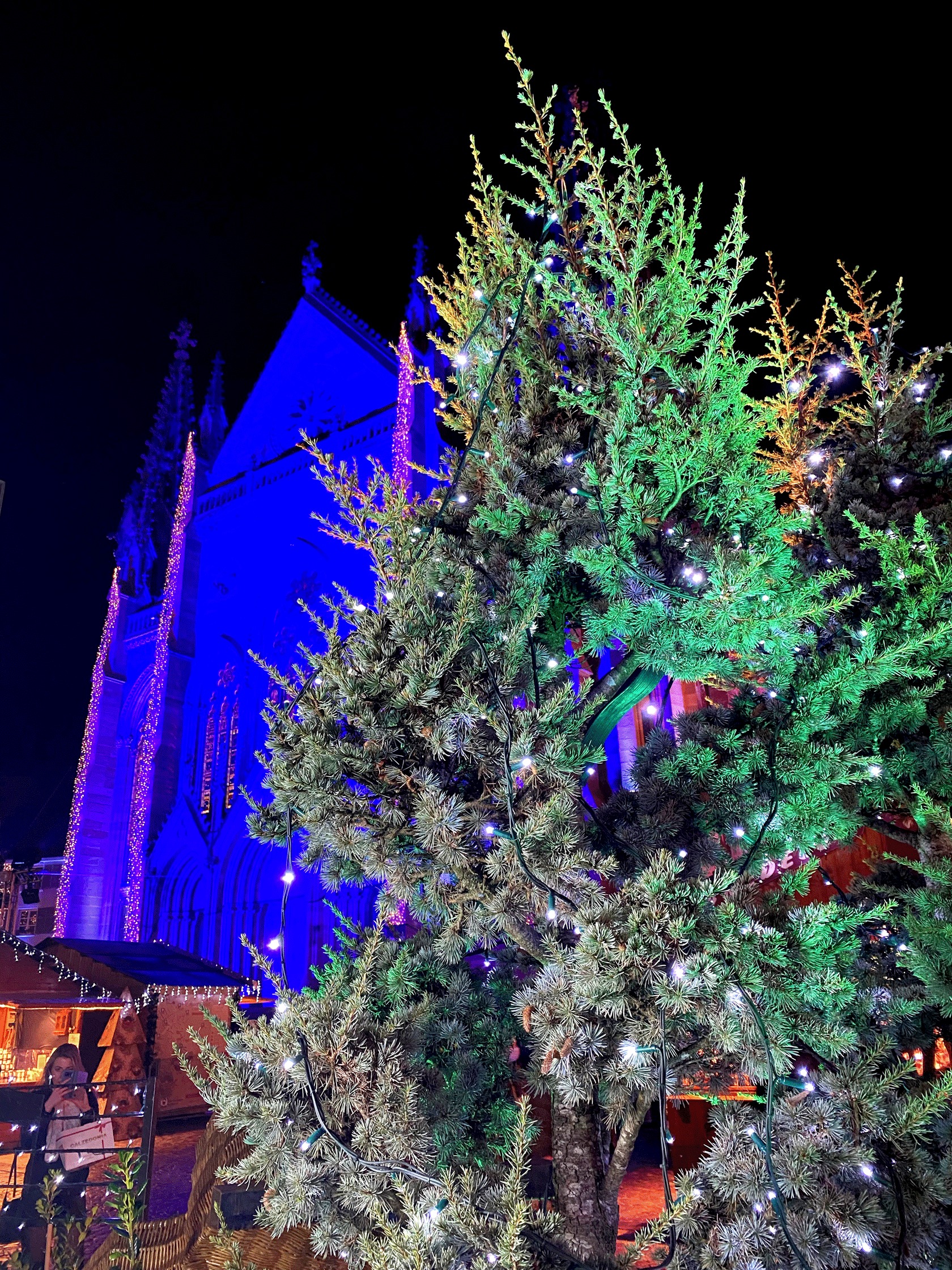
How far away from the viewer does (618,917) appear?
2305 mm

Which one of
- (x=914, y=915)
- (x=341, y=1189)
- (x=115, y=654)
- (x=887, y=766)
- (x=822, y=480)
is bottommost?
(x=341, y=1189)

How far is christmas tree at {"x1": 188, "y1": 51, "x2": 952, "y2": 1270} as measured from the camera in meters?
2.25

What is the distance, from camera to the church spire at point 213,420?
2067 centimetres

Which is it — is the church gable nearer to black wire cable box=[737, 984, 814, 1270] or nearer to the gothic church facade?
the gothic church facade

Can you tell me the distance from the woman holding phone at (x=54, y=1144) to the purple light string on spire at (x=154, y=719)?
9305 mm

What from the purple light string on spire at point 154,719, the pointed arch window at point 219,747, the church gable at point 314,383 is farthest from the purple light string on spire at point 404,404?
the purple light string on spire at point 154,719

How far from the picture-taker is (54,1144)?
620cm

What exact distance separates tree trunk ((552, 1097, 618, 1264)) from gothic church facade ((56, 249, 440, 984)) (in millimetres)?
11434

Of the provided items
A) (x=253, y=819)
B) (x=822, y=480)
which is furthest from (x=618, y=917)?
(x=822, y=480)

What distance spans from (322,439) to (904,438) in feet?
42.0

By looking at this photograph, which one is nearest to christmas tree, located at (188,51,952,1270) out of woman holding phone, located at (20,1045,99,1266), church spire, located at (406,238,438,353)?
woman holding phone, located at (20,1045,99,1266)

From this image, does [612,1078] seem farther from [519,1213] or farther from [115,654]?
[115,654]

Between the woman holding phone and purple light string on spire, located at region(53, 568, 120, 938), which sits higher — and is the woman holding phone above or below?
below

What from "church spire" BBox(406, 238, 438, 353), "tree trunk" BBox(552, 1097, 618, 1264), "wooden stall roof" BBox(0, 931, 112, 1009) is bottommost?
"tree trunk" BBox(552, 1097, 618, 1264)
